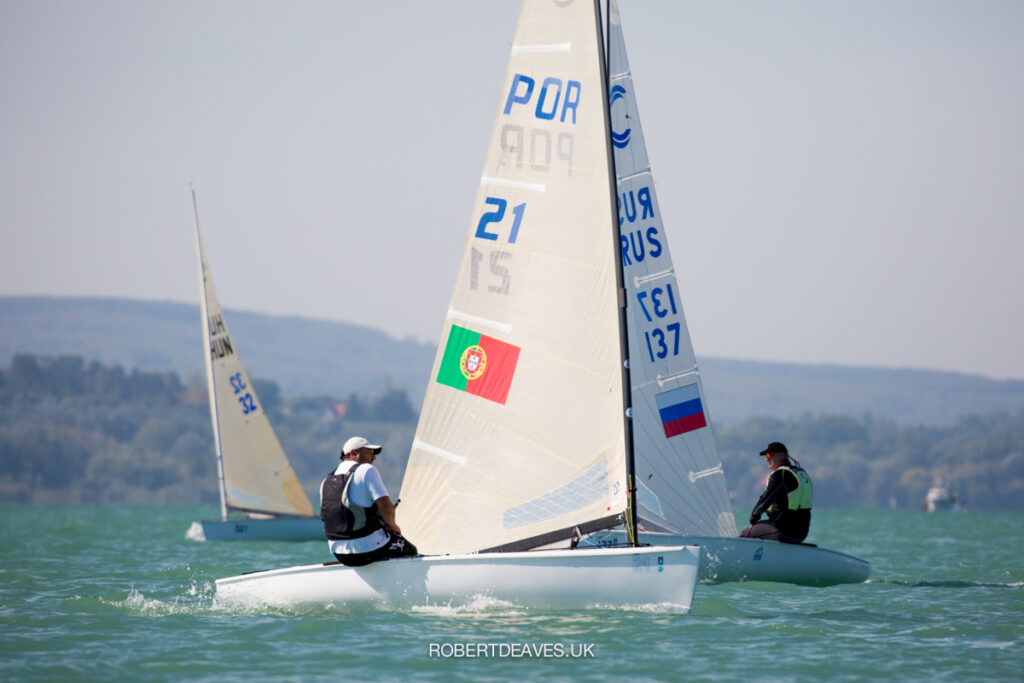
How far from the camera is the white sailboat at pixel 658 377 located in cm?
1825

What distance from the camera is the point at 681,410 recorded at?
61.8 feet

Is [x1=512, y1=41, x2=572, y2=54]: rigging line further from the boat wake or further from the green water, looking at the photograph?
the boat wake

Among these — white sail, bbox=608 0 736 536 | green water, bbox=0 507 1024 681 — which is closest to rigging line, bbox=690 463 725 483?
white sail, bbox=608 0 736 536

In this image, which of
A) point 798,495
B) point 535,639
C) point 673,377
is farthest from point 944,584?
point 535,639

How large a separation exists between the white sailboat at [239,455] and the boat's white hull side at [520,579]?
792 inches

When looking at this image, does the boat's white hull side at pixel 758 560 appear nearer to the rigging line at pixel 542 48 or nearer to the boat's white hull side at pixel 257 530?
the rigging line at pixel 542 48

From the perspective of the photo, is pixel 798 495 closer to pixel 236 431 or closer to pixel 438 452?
pixel 438 452

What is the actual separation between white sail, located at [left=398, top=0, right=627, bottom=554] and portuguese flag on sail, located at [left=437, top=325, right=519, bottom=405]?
0.01m

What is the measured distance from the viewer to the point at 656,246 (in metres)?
18.7

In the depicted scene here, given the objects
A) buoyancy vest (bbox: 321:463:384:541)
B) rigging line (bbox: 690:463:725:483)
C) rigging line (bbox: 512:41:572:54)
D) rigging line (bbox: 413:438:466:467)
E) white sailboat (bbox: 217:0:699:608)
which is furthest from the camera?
rigging line (bbox: 690:463:725:483)

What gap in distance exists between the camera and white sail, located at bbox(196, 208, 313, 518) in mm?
33062

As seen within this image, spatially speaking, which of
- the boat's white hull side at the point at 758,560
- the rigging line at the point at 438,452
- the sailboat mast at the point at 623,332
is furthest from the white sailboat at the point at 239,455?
the sailboat mast at the point at 623,332

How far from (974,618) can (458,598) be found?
5576 mm

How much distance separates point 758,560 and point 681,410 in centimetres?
249
